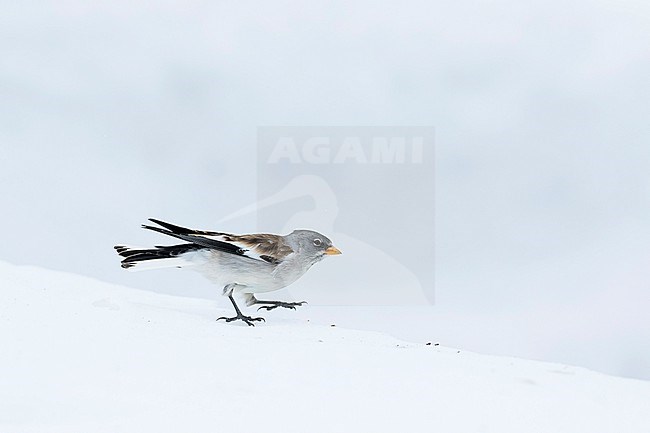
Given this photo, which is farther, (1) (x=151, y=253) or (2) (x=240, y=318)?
(1) (x=151, y=253)

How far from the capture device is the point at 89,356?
579cm

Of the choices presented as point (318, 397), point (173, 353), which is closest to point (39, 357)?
point (173, 353)

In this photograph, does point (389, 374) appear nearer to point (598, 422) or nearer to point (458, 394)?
point (458, 394)

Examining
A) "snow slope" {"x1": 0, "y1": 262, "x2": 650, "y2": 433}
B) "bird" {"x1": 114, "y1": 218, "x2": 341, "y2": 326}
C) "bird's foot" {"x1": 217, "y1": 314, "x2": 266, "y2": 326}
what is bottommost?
"snow slope" {"x1": 0, "y1": 262, "x2": 650, "y2": 433}

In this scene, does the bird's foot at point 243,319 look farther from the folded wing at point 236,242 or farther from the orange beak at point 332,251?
the orange beak at point 332,251

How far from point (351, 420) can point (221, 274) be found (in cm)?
324

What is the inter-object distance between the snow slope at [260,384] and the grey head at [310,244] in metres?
1.05

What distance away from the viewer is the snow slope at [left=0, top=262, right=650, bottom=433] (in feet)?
→ 15.7

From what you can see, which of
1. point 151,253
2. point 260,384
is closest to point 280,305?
point 151,253

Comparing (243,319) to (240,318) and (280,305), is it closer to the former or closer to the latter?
(240,318)

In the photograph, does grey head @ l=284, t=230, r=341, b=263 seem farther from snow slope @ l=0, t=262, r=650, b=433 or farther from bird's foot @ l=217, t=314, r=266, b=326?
snow slope @ l=0, t=262, r=650, b=433

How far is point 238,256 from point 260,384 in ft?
8.51

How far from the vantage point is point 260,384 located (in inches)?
209

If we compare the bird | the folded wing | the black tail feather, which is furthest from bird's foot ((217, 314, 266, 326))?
the black tail feather
